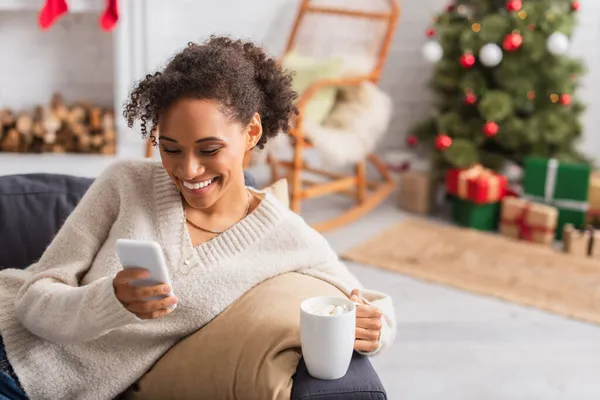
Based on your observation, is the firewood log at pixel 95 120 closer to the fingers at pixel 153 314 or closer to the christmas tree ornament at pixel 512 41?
the christmas tree ornament at pixel 512 41

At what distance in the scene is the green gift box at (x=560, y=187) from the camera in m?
3.47

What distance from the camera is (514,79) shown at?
3.64m

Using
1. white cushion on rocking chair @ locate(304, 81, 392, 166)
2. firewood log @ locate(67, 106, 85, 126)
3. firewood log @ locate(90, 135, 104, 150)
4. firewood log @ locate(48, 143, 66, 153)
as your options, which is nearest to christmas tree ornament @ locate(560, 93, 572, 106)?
white cushion on rocking chair @ locate(304, 81, 392, 166)

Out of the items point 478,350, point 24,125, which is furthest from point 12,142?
point 478,350

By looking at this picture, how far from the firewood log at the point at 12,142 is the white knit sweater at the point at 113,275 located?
2532 millimetres

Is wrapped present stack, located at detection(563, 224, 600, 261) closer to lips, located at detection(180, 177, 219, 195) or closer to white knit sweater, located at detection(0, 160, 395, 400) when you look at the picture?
white knit sweater, located at detection(0, 160, 395, 400)

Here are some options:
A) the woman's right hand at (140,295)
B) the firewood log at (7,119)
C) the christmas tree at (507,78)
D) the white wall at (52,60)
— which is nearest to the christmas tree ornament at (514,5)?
the christmas tree at (507,78)

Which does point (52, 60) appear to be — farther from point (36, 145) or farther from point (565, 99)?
point (565, 99)

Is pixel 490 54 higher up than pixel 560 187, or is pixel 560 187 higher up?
pixel 490 54

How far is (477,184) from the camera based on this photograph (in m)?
3.56

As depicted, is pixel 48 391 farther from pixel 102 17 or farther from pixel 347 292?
pixel 102 17

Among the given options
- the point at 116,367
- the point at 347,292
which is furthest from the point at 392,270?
the point at 116,367

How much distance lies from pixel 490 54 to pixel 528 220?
0.79 m

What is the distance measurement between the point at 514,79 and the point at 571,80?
291mm
